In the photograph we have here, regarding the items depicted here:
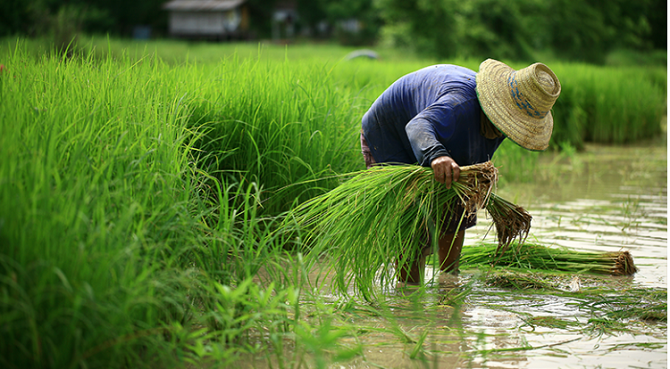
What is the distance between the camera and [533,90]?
2.47 meters

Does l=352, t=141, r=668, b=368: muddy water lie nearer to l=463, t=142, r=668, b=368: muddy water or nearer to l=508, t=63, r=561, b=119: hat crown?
l=463, t=142, r=668, b=368: muddy water

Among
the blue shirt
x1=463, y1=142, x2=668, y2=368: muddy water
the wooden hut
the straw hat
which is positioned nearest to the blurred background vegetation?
the wooden hut

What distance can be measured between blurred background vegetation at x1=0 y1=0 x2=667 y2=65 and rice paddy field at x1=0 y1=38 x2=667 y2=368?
932 centimetres

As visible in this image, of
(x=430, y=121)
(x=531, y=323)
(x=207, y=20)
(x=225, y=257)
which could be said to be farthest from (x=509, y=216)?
(x=207, y=20)

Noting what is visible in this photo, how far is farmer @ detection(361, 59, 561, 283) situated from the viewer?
2.40 meters

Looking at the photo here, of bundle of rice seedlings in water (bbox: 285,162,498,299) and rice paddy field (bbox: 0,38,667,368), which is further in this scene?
bundle of rice seedlings in water (bbox: 285,162,498,299)

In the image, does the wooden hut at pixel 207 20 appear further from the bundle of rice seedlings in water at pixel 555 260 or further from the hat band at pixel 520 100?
the hat band at pixel 520 100

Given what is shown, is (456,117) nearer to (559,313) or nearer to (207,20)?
(559,313)

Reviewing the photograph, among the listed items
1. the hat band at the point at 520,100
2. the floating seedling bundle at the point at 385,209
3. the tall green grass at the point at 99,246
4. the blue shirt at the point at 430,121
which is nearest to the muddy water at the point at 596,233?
the floating seedling bundle at the point at 385,209

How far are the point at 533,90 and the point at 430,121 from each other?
19.4 inches

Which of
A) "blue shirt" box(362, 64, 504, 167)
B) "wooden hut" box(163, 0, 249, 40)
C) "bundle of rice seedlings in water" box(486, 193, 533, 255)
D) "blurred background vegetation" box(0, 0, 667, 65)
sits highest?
"wooden hut" box(163, 0, 249, 40)

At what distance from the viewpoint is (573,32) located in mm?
22297

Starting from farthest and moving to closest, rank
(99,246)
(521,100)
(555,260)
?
(555,260) → (521,100) → (99,246)

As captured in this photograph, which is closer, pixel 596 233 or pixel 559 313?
pixel 559 313
